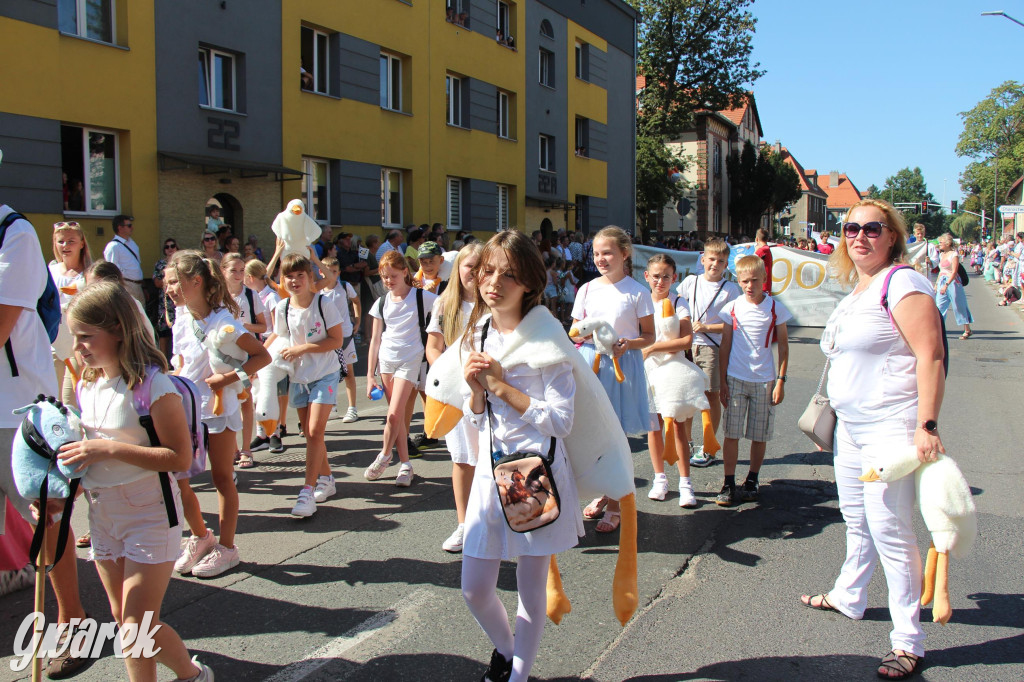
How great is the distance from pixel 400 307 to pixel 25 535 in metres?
3.10

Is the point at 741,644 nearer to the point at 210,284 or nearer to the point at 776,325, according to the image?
the point at 776,325

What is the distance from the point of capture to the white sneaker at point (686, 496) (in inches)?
213

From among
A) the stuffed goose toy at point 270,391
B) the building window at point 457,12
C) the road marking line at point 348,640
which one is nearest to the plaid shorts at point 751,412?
the road marking line at point 348,640

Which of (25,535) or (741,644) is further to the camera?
(25,535)

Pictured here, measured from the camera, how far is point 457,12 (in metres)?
21.3

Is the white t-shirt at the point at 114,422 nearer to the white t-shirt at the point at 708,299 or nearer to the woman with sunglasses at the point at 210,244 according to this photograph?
the white t-shirt at the point at 708,299

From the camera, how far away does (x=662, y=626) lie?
12.1 ft

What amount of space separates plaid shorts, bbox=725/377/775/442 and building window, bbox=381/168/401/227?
1440 centimetres

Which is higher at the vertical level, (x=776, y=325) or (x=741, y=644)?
(x=776, y=325)

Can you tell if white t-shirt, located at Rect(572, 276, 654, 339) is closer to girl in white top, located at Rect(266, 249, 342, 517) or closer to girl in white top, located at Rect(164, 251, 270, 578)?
girl in white top, located at Rect(266, 249, 342, 517)

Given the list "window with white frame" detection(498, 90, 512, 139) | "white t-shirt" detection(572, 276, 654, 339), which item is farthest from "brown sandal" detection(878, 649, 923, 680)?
"window with white frame" detection(498, 90, 512, 139)

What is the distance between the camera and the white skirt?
2.83m

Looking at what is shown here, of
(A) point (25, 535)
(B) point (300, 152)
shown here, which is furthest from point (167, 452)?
(B) point (300, 152)

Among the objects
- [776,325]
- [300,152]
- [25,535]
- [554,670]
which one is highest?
[300,152]
